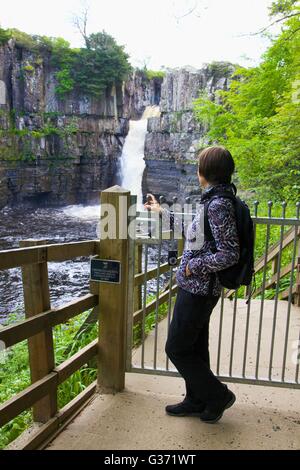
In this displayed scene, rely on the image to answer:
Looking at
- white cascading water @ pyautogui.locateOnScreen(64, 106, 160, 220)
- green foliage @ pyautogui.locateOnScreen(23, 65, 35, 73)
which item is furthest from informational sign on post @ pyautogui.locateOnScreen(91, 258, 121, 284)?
green foliage @ pyautogui.locateOnScreen(23, 65, 35, 73)

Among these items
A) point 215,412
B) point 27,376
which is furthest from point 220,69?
point 215,412

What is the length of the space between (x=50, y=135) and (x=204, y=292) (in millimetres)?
32736

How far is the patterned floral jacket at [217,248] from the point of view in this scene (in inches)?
86.4

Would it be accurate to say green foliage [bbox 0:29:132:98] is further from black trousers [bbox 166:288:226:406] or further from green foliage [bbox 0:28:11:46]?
black trousers [bbox 166:288:226:406]

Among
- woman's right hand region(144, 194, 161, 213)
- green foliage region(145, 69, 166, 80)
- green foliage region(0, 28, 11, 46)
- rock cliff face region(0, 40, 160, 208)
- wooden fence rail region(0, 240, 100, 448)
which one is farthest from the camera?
green foliage region(145, 69, 166, 80)

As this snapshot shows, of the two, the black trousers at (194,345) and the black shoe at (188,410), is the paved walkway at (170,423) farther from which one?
the black trousers at (194,345)

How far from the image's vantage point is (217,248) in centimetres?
221

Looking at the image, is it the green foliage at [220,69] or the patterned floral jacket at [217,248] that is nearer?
the patterned floral jacket at [217,248]

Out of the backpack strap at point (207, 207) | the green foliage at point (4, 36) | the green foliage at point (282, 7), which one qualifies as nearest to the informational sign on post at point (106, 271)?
the backpack strap at point (207, 207)

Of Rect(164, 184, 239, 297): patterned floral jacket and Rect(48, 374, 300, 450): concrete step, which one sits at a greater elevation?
Rect(164, 184, 239, 297): patterned floral jacket

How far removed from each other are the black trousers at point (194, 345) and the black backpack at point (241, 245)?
0.63 ft

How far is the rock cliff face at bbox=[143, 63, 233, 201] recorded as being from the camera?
111ft

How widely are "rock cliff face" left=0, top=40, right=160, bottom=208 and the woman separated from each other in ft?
95.5
